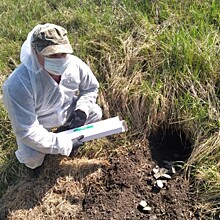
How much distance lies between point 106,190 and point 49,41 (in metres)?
1.10

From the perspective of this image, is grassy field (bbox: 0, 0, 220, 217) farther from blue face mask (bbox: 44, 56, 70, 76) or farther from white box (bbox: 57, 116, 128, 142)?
blue face mask (bbox: 44, 56, 70, 76)

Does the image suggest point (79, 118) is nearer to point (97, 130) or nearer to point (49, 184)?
point (97, 130)

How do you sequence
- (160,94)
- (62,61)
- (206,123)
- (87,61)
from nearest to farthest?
(62,61)
(206,123)
(160,94)
(87,61)

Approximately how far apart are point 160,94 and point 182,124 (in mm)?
274

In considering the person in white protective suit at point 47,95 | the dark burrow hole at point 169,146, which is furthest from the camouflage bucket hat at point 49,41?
the dark burrow hole at point 169,146

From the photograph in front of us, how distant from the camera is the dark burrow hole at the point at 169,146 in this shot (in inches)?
121

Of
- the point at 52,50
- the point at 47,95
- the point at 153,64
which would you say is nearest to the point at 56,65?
the point at 52,50

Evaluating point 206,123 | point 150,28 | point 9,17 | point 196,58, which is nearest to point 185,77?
point 196,58

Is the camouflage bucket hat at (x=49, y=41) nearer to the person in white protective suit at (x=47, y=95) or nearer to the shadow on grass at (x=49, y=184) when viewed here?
the person in white protective suit at (x=47, y=95)

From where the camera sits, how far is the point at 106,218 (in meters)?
2.71

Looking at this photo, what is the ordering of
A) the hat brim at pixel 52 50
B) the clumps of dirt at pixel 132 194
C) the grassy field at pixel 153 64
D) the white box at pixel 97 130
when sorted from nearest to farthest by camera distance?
the hat brim at pixel 52 50 → the clumps of dirt at pixel 132 194 → the white box at pixel 97 130 → the grassy field at pixel 153 64

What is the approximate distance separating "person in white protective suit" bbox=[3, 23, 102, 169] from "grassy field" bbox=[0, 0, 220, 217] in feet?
1.11

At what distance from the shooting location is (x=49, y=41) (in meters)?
2.33

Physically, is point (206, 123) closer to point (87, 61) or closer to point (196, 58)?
point (196, 58)
